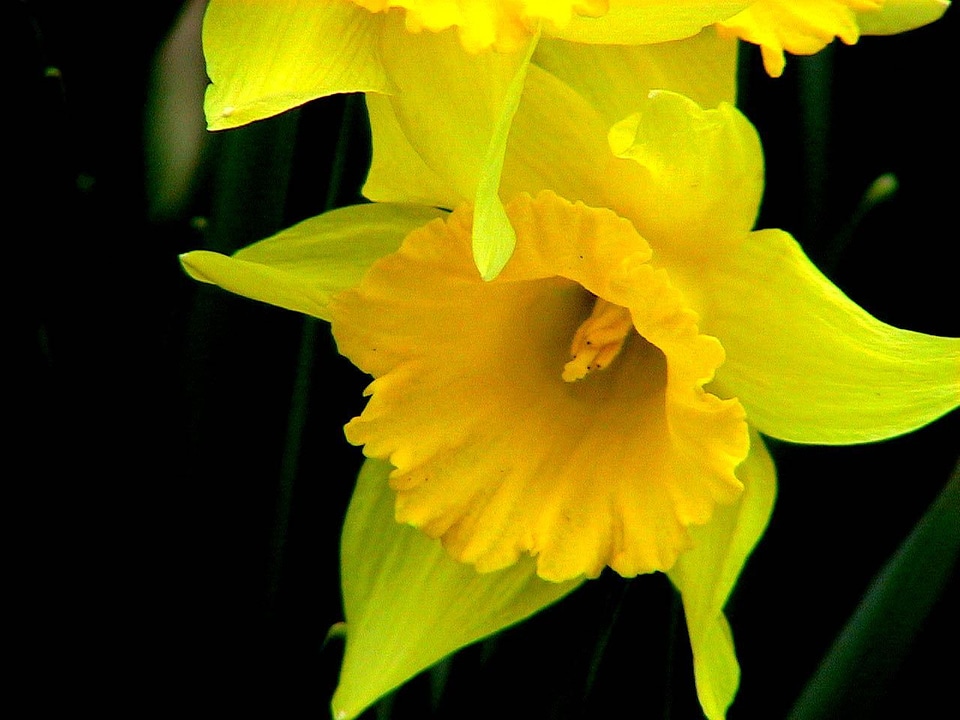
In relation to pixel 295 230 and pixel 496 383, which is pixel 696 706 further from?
pixel 295 230

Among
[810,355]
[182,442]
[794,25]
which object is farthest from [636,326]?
[182,442]

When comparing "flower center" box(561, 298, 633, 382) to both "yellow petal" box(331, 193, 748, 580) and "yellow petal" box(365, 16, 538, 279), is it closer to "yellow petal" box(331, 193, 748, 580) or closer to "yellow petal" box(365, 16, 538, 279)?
"yellow petal" box(331, 193, 748, 580)

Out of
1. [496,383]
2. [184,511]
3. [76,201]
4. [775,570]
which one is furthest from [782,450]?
[76,201]

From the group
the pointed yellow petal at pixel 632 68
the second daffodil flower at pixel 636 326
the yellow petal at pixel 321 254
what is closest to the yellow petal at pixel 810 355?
the second daffodil flower at pixel 636 326

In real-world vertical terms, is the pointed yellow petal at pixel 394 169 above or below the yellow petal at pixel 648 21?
below

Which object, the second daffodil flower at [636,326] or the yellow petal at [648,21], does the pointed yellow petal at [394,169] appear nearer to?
the second daffodil flower at [636,326]

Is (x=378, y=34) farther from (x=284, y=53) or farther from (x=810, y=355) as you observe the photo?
(x=810, y=355)

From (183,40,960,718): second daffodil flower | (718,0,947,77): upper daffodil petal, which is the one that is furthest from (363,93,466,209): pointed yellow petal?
(718,0,947,77): upper daffodil petal
